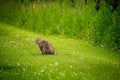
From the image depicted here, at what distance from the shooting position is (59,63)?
20578 mm

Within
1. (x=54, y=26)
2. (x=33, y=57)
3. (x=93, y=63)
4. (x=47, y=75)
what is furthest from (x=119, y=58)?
(x=54, y=26)

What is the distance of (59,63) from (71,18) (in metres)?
16.4

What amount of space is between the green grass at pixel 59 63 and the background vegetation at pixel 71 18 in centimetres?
234

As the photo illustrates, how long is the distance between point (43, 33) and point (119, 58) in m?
13.0

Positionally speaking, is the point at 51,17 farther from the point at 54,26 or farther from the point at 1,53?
the point at 1,53

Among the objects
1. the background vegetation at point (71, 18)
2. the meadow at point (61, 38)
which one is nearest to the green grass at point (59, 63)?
the meadow at point (61, 38)

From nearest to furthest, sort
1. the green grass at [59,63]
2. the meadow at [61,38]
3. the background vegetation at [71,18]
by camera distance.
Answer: the green grass at [59,63]
the meadow at [61,38]
the background vegetation at [71,18]

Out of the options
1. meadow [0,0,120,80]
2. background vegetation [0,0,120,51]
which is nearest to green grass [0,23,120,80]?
meadow [0,0,120,80]

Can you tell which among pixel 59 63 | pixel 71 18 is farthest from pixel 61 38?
pixel 59 63

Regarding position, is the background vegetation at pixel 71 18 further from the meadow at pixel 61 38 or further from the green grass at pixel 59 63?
the green grass at pixel 59 63

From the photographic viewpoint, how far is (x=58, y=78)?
1733cm

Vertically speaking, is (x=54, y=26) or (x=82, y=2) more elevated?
(x=82, y=2)

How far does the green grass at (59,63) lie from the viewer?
58.6 ft

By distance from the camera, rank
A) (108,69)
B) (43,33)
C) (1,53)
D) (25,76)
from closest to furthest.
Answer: (25,76)
(108,69)
(1,53)
(43,33)
